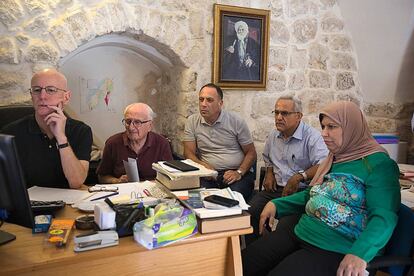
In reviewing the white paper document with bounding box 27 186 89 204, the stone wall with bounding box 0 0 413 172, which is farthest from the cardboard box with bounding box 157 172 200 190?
the stone wall with bounding box 0 0 413 172

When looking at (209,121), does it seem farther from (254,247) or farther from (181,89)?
(254,247)

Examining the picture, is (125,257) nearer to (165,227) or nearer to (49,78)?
(165,227)

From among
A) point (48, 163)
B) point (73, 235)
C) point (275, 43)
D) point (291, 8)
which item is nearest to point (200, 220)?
point (73, 235)

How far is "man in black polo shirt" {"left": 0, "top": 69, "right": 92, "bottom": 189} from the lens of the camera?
5.76 ft

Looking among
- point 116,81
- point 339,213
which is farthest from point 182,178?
point 116,81

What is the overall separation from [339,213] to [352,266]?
25 cm

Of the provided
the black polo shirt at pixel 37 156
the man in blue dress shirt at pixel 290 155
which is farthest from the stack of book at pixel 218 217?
the man in blue dress shirt at pixel 290 155

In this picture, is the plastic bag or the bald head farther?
the bald head

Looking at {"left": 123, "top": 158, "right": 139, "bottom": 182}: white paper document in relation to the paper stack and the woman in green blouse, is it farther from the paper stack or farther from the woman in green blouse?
the woman in green blouse

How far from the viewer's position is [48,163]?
179 cm

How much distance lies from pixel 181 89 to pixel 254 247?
1.77 meters

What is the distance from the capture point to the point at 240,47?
3.12 m

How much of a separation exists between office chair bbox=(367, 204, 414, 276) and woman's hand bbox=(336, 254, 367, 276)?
47mm

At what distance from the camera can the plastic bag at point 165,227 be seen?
1.06 meters
